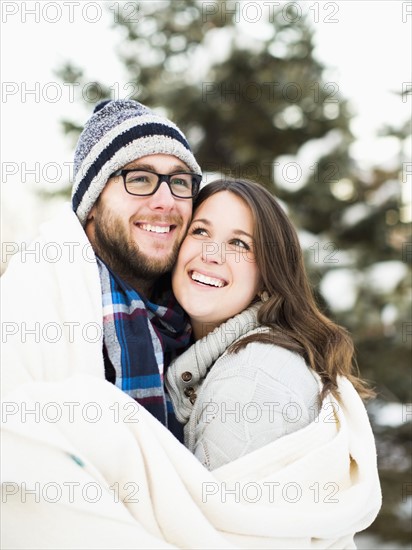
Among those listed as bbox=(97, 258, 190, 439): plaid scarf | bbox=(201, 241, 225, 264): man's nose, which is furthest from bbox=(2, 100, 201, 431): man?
bbox=(201, 241, 225, 264): man's nose

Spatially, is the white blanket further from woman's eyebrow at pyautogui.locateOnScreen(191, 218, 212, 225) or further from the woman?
woman's eyebrow at pyautogui.locateOnScreen(191, 218, 212, 225)

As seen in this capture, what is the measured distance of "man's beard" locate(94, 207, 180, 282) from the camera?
215cm

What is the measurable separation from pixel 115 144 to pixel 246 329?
730 millimetres

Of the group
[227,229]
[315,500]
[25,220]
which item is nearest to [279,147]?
[227,229]

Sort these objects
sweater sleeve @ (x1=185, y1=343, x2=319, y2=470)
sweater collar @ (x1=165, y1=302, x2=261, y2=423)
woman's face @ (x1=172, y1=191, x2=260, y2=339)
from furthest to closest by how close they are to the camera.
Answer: woman's face @ (x1=172, y1=191, x2=260, y2=339) → sweater collar @ (x1=165, y1=302, x2=261, y2=423) → sweater sleeve @ (x1=185, y1=343, x2=319, y2=470)

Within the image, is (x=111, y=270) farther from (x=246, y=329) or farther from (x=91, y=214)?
(x=246, y=329)

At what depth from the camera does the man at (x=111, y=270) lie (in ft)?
5.49

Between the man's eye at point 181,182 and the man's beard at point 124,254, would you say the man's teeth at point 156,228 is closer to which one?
the man's beard at point 124,254

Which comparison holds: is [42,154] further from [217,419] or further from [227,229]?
[217,419]

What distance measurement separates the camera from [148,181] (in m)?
2.17

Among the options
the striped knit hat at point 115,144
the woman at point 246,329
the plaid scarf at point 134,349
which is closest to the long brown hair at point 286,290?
the woman at point 246,329

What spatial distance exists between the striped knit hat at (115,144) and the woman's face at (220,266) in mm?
261

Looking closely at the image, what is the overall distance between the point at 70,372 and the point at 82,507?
0.38 metres

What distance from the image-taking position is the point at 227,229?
2.06 metres
